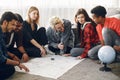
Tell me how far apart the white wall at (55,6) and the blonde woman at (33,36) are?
1.05 metres

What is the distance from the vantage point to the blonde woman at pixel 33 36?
3336 millimetres

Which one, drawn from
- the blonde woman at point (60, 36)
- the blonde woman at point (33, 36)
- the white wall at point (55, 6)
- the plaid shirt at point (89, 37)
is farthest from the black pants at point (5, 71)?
the white wall at point (55, 6)

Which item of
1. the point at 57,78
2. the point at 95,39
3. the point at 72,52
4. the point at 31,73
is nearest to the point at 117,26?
the point at 95,39

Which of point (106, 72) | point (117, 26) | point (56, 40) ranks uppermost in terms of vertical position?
point (117, 26)

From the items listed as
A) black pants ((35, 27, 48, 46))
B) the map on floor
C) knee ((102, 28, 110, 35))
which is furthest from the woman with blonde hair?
black pants ((35, 27, 48, 46))

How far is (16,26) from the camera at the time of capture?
2.69 metres

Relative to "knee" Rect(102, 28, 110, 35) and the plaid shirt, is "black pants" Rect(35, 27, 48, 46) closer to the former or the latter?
the plaid shirt

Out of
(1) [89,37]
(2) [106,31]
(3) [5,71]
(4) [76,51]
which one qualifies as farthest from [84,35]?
(3) [5,71]

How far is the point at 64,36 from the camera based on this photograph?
131 inches

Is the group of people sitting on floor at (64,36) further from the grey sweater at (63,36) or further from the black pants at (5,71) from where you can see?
the black pants at (5,71)

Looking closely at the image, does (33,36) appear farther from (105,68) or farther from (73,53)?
(105,68)

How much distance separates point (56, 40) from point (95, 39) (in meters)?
0.58

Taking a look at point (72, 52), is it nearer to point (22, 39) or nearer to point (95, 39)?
point (95, 39)

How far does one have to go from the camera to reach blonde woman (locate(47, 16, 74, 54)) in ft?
10.7
